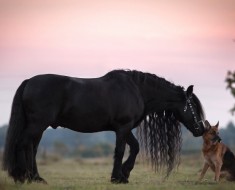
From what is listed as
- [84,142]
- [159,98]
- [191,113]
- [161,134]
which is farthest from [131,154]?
[84,142]

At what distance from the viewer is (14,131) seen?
13.1 metres

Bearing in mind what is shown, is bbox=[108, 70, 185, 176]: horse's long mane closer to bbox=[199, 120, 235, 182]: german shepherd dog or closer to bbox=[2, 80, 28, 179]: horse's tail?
bbox=[199, 120, 235, 182]: german shepherd dog

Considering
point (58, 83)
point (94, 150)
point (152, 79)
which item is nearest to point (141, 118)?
point (152, 79)

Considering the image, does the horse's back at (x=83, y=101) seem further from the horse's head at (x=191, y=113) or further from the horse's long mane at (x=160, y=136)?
the horse's head at (x=191, y=113)

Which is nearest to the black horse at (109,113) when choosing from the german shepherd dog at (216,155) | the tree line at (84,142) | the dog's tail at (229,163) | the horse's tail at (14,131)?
the horse's tail at (14,131)

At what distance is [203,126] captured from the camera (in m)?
14.9

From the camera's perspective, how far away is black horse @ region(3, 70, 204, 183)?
1302 cm

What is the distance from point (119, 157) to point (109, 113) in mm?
938

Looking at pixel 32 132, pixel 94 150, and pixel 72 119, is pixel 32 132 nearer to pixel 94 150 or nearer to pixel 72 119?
pixel 72 119

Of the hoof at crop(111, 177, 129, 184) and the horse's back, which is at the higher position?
the horse's back

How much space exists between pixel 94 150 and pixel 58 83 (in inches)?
1941

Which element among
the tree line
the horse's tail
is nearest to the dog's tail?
the horse's tail

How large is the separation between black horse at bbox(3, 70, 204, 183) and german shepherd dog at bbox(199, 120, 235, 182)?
9.1 inches

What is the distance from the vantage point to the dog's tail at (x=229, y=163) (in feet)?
49.5
